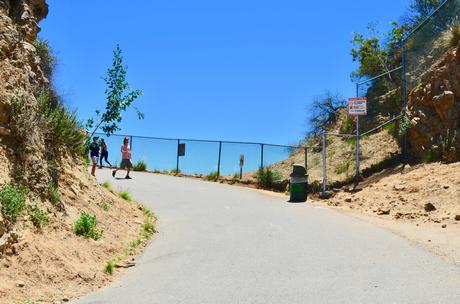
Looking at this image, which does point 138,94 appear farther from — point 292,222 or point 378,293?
point 378,293

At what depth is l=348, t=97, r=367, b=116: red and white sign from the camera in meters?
21.8

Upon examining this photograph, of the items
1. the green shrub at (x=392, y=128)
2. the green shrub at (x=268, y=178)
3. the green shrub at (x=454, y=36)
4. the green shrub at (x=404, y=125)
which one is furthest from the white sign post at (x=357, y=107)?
the green shrub at (x=268, y=178)

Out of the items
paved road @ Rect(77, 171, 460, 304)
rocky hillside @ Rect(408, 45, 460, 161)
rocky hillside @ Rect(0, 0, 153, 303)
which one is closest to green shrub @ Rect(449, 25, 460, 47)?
rocky hillside @ Rect(408, 45, 460, 161)

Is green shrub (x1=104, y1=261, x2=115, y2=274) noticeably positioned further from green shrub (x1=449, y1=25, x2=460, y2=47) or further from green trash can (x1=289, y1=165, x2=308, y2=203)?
green shrub (x1=449, y1=25, x2=460, y2=47)

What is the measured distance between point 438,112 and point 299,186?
5.52 m

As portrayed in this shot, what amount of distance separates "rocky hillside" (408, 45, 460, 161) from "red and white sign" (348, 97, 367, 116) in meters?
1.77

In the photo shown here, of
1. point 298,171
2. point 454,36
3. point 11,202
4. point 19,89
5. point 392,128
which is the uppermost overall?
point 454,36

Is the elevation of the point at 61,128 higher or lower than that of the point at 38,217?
higher

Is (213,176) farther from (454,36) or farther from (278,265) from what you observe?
(278,265)

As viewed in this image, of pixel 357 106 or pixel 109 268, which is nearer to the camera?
pixel 109 268

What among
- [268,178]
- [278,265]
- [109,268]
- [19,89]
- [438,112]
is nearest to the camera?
[109,268]

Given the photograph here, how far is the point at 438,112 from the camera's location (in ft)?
66.8

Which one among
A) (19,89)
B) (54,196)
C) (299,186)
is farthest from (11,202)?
(299,186)

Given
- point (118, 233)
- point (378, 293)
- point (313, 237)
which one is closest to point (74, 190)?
point (118, 233)
